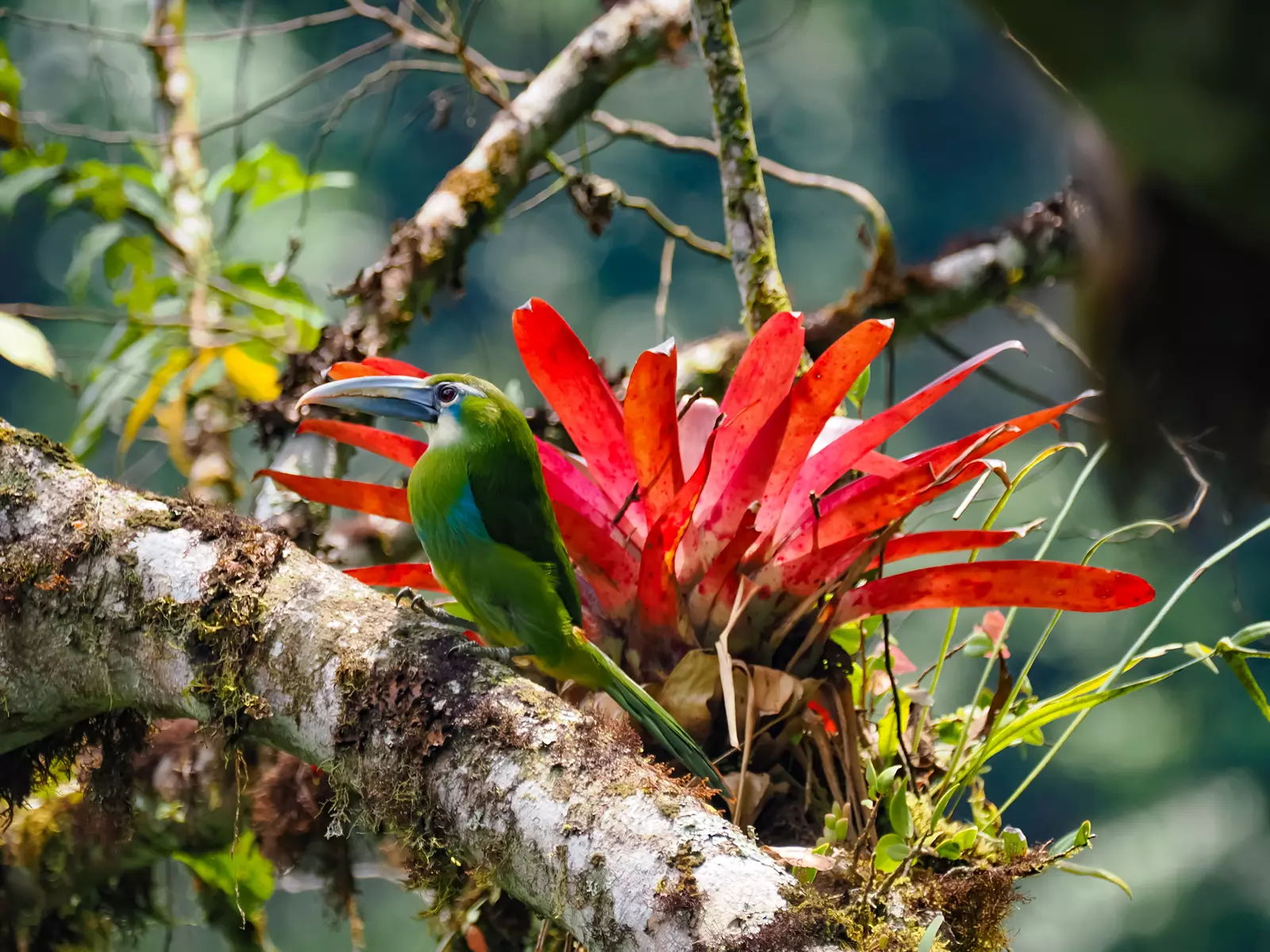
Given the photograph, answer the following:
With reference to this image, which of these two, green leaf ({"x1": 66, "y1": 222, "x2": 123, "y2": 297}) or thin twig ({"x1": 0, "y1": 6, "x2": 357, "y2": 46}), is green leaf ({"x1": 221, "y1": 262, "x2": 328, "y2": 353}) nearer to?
green leaf ({"x1": 66, "y1": 222, "x2": 123, "y2": 297})

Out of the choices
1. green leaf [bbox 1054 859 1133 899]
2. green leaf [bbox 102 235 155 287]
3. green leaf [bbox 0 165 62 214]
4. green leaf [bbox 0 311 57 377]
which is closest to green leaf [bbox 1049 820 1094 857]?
green leaf [bbox 1054 859 1133 899]

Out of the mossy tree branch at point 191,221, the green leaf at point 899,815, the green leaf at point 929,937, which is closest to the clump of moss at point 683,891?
the green leaf at point 929,937

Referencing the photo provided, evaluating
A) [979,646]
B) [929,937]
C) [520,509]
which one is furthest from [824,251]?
[929,937]

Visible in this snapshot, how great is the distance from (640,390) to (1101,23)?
0.81 meters

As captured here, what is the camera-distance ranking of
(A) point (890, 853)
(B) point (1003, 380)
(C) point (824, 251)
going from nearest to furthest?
(A) point (890, 853)
(B) point (1003, 380)
(C) point (824, 251)

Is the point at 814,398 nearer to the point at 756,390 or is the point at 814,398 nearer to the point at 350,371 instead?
the point at 756,390

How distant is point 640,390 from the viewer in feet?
3.74

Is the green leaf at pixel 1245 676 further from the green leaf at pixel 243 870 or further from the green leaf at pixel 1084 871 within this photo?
the green leaf at pixel 243 870

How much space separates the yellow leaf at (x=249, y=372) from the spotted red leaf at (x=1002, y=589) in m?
1.82

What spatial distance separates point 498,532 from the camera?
3.86 ft

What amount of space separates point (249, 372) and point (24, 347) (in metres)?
0.81

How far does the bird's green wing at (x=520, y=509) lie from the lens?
1171 millimetres

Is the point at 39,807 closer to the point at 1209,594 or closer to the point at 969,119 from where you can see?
the point at 1209,594

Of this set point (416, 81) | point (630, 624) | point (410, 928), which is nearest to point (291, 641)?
point (630, 624)
